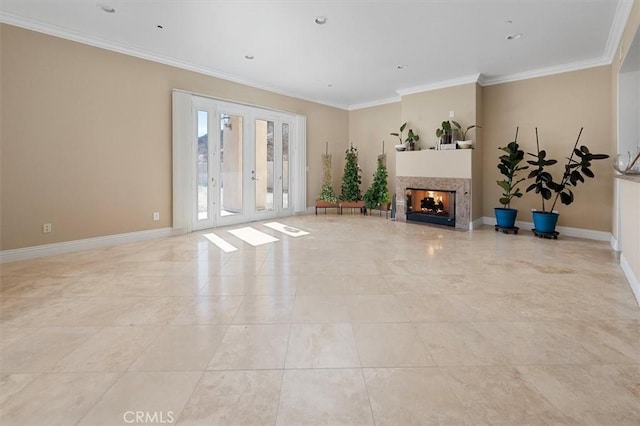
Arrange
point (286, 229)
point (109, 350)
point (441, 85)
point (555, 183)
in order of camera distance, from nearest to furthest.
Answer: point (109, 350)
point (555, 183)
point (286, 229)
point (441, 85)

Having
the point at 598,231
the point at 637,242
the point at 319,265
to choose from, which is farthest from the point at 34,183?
the point at 598,231

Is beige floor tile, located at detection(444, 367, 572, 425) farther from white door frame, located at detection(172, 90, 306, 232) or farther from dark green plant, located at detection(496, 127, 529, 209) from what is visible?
white door frame, located at detection(172, 90, 306, 232)

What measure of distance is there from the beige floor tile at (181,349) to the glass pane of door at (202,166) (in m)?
4.32

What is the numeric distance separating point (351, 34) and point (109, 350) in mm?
4621

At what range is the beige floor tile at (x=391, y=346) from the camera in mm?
1973

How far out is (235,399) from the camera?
64.6 inches

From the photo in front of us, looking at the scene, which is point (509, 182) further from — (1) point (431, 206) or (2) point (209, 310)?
(2) point (209, 310)

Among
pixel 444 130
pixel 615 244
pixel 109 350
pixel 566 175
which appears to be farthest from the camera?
pixel 444 130

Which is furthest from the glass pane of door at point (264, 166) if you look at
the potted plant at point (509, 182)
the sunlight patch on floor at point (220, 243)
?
the potted plant at point (509, 182)

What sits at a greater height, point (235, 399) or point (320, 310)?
point (320, 310)

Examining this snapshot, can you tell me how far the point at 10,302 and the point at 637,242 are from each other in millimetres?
5722

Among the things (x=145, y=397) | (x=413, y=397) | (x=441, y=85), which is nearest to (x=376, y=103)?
(x=441, y=85)

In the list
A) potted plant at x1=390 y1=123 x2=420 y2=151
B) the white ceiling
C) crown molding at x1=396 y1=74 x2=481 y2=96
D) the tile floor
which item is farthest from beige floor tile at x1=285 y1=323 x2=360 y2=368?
crown molding at x1=396 y1=74 x2=481 y2=96

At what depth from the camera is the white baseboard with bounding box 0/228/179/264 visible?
13.9ft
